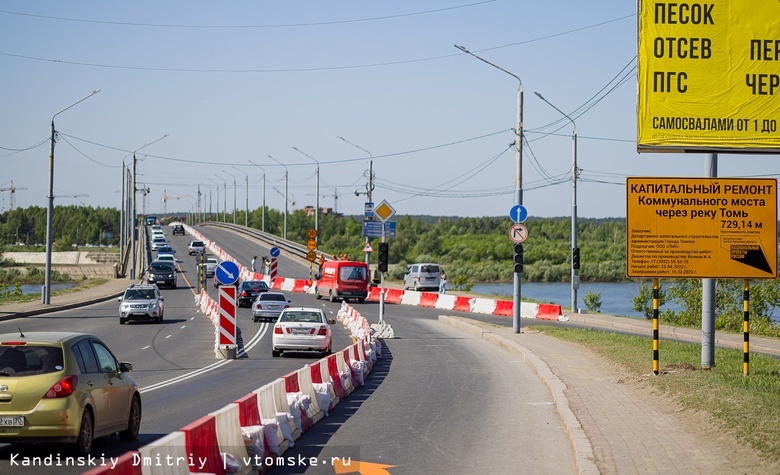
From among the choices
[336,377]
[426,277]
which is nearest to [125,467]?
[336,377]

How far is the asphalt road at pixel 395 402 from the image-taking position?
468 inches

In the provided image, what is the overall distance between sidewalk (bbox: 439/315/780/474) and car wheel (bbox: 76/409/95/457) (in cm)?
556

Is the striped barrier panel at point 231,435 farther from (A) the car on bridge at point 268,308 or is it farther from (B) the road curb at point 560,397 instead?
(A) the car on bridge at point 268,308

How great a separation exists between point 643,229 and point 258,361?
1220cm

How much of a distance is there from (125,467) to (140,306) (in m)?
35.4

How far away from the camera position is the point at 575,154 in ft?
146

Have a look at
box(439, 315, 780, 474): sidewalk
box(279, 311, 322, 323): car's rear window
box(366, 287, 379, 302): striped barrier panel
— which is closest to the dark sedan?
box(366, 287, 379, 302): striped barrier panel

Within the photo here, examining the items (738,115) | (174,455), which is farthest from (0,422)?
(738,115)

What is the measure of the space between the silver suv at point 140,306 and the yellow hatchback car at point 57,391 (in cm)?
2945

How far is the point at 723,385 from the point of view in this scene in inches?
619

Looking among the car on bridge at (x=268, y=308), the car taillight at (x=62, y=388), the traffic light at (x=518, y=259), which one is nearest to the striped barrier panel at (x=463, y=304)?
the car on bridge at (x=268, y=308)

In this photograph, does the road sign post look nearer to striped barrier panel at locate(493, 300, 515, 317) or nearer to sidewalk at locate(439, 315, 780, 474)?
sidewalk at locate(439, 315, 780, 474)

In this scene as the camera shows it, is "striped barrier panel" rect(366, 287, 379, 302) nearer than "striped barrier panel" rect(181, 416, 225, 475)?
No

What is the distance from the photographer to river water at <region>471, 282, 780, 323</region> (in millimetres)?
76056
